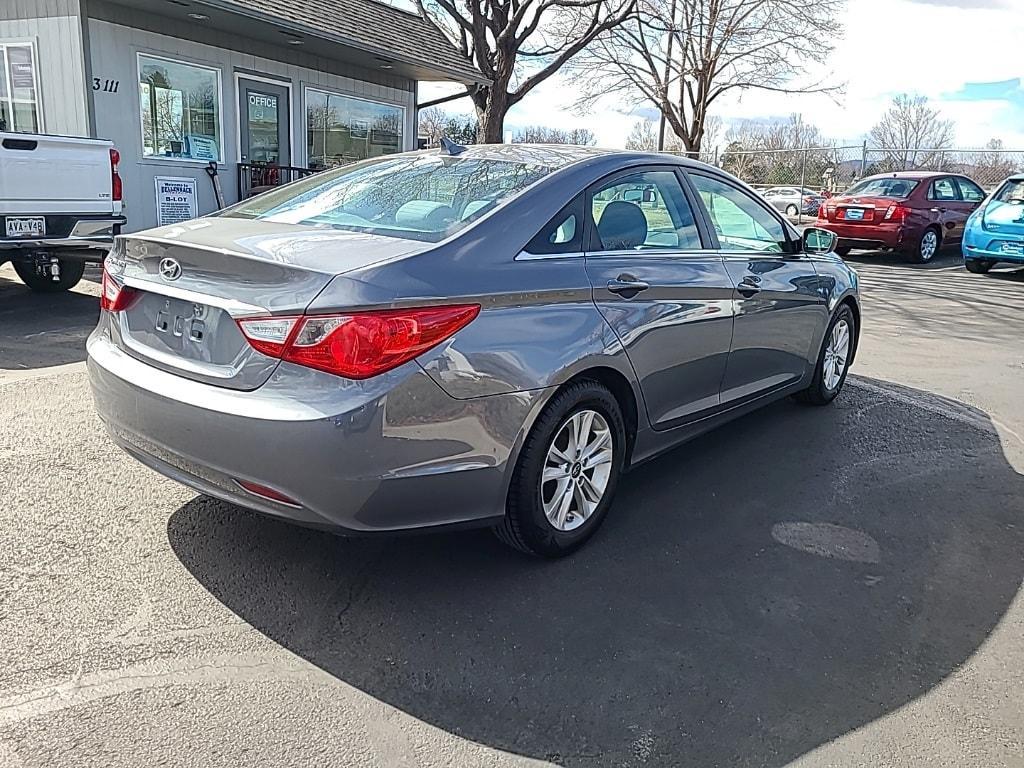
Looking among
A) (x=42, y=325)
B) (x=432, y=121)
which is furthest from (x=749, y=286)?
(x=432, y=121)

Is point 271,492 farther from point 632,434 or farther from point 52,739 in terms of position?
point 632,434

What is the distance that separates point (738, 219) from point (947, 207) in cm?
1246

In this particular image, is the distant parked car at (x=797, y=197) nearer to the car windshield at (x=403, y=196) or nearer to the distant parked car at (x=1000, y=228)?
the distant parked car at (x=1000, y=228)

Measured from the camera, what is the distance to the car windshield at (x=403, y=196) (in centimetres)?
329

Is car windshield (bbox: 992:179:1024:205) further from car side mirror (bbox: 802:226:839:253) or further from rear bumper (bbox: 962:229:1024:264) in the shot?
car side mirror (bbox: 802:226:839:253)

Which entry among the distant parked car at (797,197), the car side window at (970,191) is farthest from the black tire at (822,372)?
the distant parked car at (797,197)

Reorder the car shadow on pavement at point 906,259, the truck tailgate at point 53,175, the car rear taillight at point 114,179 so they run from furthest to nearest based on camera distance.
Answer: the car shadow on pavement at point 906,259, the car rear taillight at point 114,179, the truck tailgate at point 53,175

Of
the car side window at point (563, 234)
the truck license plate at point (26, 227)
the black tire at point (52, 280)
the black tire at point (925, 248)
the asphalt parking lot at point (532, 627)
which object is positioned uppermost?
the car side window at point (563, 234)

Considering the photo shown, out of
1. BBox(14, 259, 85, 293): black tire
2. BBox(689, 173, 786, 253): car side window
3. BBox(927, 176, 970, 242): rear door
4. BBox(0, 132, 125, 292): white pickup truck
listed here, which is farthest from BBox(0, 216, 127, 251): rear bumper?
BBox(927, 176, 970, 242): rear door

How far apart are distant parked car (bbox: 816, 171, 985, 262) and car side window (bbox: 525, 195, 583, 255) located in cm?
1252

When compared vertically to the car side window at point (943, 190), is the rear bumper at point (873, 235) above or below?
below

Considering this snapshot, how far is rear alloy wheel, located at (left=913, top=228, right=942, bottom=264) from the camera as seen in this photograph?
1471 centimetres

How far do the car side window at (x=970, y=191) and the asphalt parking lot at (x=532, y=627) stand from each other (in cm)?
1314

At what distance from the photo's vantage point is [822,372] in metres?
5.59
